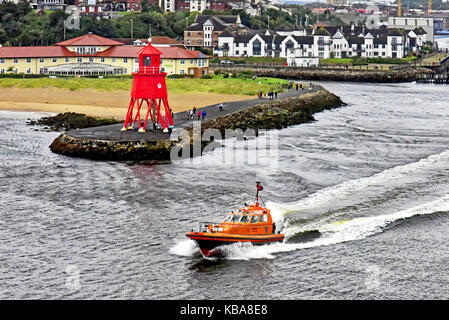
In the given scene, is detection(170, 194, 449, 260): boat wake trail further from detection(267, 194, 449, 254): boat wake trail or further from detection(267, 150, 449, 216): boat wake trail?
detection(267, 150, 449, 216): boat wake trail

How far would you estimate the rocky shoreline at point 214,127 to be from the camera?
5341cm

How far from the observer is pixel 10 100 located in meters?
86.8

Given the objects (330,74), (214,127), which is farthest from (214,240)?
(330,74)

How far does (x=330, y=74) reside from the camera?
474ft

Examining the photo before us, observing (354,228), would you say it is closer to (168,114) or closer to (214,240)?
(214,240)

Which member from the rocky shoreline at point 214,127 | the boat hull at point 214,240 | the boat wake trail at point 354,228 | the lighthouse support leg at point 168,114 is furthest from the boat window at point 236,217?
the lighthouse support leg at point 168,114

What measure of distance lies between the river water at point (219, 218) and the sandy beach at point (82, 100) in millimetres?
16468

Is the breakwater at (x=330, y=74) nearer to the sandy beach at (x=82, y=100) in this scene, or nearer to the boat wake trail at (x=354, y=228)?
the sandy beach at (x=82, y=100)

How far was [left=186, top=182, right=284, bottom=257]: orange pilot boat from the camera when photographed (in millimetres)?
33938

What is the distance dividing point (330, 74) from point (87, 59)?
5180cm
